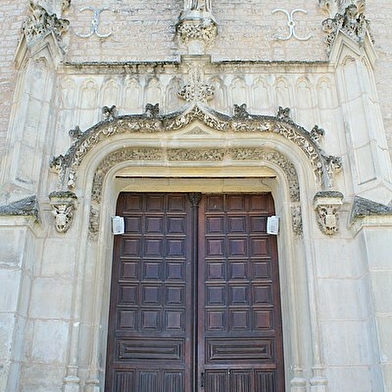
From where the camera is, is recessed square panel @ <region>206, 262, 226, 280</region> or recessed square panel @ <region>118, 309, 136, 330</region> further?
recessed square panel @ <region>206, 262, 226, 280</region>

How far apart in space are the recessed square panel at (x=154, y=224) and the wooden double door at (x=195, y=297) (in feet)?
0.05

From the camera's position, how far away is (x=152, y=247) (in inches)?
302

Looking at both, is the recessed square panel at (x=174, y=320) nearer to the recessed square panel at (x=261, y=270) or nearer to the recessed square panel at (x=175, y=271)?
the recessed square panel at (x=175, y=271)

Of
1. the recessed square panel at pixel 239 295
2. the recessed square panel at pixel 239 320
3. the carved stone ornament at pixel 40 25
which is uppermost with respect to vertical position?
the carved stone ornament at pixel 40 25

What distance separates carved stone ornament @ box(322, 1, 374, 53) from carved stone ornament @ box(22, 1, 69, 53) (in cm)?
405

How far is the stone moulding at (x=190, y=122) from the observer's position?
23.6ft

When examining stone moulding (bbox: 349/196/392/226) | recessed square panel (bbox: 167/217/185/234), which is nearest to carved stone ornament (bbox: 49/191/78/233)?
recessed square panel (bbox: 167/217/185/234)

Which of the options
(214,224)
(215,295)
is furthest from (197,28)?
(215,295)

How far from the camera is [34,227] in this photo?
6.63 m

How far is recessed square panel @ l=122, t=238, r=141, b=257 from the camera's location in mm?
7625

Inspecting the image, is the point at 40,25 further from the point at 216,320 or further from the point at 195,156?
the point at 216,320

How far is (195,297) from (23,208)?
101 inches

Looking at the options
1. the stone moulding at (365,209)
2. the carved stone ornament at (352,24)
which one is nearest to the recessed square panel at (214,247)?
the stone moulding at (365,209)

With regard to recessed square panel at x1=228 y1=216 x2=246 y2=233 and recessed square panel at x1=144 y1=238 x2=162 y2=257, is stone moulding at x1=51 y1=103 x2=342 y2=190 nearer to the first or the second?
recessed square panel at x1=228 y1=216 x2=246 y2=233
